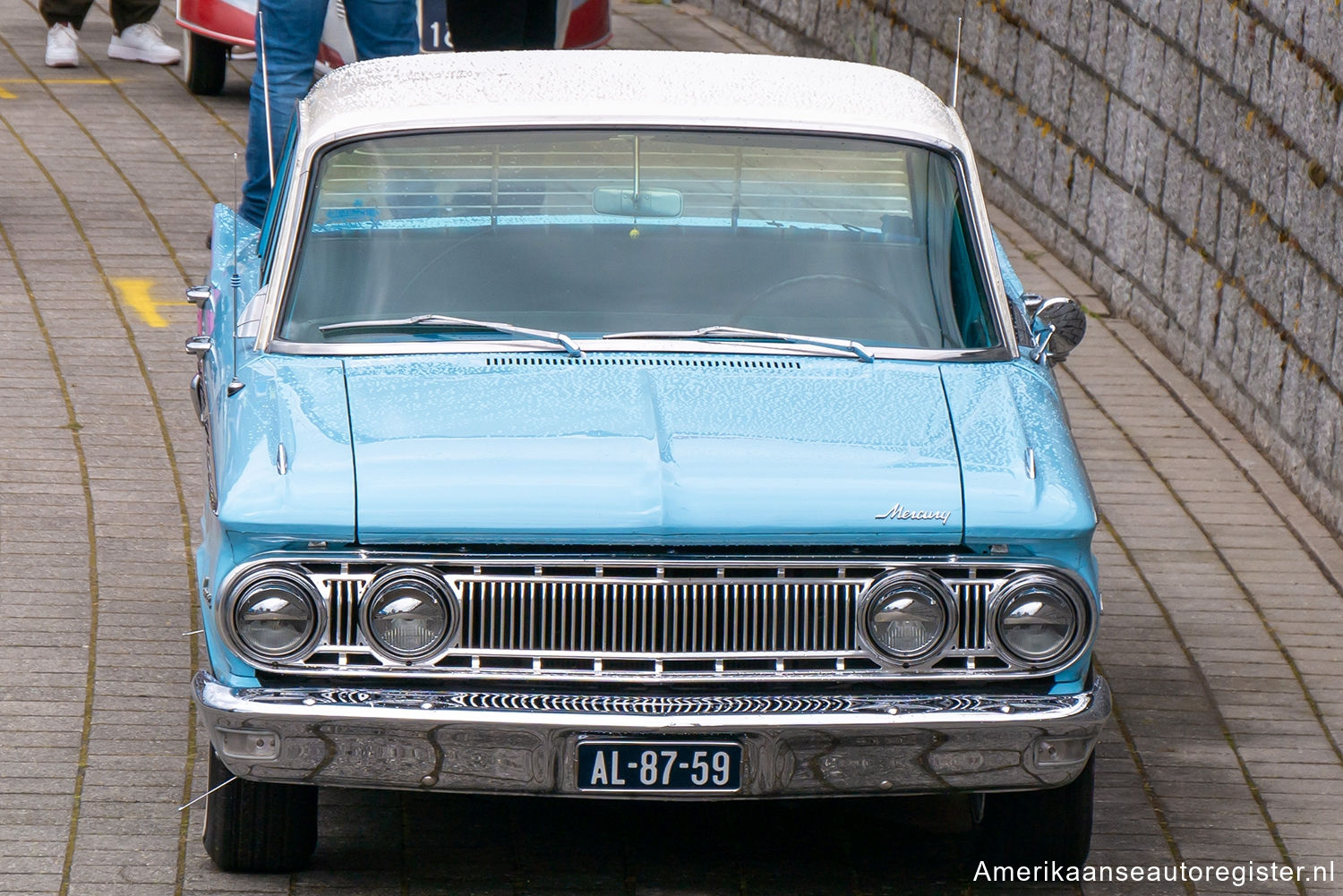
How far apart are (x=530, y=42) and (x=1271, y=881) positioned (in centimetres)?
718

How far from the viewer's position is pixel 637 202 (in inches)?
200

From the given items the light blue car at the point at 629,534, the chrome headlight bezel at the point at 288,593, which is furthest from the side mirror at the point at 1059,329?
the chrome headlight bezel at the point at 288,593

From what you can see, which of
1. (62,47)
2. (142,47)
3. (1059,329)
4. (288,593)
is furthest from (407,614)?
(142,47)

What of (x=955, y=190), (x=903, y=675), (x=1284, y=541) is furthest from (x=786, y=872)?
(x=1284, y=541)

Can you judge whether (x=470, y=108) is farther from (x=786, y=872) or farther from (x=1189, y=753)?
(x=1189, y=753)

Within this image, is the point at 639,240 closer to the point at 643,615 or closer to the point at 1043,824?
the point at 643,615

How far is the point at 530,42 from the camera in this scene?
10.9m

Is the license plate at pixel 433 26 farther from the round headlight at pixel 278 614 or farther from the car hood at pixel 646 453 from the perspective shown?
the round headlight at pixel 278 614

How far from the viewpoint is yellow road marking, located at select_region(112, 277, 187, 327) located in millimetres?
8648

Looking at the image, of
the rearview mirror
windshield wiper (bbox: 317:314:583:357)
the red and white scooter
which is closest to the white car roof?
the rearview mirror

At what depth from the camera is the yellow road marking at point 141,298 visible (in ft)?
28.4

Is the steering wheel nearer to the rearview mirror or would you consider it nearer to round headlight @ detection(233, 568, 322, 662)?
the rearview mirror

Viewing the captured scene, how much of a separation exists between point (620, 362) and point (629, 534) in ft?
2.36

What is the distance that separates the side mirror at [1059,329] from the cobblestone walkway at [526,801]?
1.11 meters
